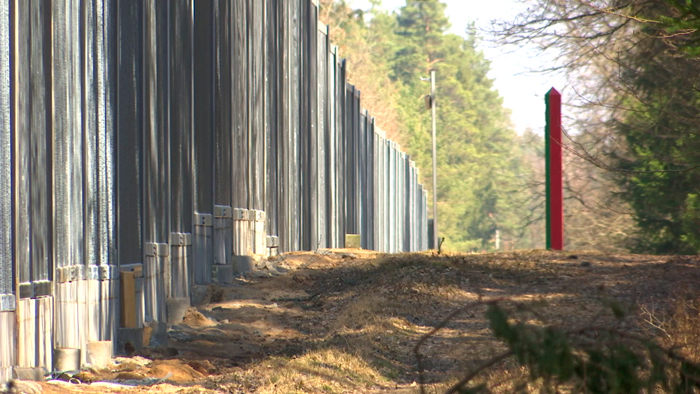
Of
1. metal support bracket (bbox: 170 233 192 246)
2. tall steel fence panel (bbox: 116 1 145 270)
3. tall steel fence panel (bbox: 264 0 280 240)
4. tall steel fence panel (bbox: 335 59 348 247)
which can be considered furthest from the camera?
tall steel fence panel (bbox: 335 59 348 247)

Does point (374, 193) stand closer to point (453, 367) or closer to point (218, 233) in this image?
point (218, 233)

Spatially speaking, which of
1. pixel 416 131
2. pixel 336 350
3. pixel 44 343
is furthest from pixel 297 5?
pixel 416 131

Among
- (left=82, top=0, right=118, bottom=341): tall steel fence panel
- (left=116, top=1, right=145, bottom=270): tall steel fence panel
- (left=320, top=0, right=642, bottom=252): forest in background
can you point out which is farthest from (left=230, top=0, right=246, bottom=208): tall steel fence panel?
(left=320, top=0, right=642, bottom=252): forest in background

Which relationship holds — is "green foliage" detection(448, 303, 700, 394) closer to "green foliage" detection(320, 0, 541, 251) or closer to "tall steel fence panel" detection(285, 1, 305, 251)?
"tall steel fence panel" detection(285, 1, 305, 251)

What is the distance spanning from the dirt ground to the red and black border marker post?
2.06m

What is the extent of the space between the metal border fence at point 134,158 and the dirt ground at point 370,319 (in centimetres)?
50

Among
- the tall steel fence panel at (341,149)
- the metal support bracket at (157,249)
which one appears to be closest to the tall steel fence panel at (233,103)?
the metal support bracket at (157,249)

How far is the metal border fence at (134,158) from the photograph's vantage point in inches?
245

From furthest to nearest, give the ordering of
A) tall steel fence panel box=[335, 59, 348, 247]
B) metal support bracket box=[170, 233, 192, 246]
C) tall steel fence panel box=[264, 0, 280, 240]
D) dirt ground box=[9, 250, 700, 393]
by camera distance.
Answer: tall steel fence panel box=[335, 59, 348, 247] → tall steel fence panel box=[264, 0, 280, 240] → metal support bracket box=[170, 233, 192, 246] → dirt ground box=[9, 250, 700, 393]

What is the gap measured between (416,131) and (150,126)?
63.4 m

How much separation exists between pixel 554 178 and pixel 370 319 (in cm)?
772

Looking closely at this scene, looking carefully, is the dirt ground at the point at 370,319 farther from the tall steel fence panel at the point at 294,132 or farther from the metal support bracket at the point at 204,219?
the tall steel fence panel at the point at 294,132

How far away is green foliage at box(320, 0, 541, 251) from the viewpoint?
75.1 m

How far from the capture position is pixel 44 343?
641 centimetres
